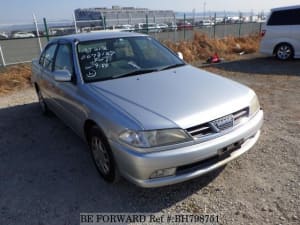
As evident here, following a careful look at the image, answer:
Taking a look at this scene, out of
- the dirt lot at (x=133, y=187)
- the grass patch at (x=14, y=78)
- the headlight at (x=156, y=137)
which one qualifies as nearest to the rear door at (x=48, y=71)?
the dirt lot at (x=133, y=187)

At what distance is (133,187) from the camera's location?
2877mm

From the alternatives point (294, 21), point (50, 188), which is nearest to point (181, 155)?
point (50, 188)

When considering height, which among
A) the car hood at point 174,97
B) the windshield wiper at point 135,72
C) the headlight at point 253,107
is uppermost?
the windshield wiper at point 135,72

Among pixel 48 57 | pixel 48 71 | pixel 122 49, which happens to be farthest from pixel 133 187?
pixel 48 57

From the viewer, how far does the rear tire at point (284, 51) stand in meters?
9.34

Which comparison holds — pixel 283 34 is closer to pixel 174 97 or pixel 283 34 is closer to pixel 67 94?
pixel 174 97

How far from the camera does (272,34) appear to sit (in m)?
9.51

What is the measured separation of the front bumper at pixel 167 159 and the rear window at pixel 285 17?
8321 mm

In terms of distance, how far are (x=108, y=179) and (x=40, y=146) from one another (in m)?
1.64

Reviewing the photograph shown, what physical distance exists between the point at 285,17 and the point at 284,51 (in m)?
1.16

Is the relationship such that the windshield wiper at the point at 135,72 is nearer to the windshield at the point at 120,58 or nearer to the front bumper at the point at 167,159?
the windshield at the point at 120,58

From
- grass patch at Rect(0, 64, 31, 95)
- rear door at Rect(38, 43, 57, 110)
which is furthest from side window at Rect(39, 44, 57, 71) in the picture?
grass patch at Rect(0, 64, 31, 95)

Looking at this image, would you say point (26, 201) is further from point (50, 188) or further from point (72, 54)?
point (72, 54)

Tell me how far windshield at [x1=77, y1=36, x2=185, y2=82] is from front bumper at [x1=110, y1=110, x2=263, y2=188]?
1.15m
